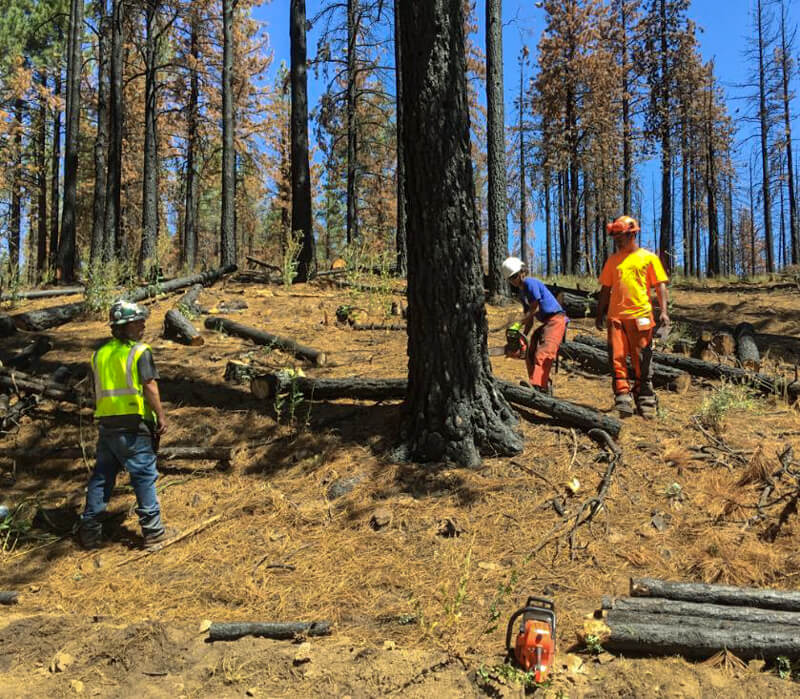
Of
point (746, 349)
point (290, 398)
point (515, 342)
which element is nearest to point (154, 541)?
point (290, 398)

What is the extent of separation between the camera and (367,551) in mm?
3832

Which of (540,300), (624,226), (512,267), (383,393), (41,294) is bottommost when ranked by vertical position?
(383,393)

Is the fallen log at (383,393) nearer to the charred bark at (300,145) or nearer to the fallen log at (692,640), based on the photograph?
the fallen log at (692,640)

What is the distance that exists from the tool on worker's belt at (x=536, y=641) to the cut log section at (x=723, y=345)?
6.06 metres

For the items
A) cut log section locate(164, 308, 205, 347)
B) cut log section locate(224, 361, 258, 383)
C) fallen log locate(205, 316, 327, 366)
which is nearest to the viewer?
cut log section locate(224, 361, 258, 383)

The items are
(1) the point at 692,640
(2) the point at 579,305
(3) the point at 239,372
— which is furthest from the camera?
(2) the point at 579,305

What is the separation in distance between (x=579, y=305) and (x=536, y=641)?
296 inches

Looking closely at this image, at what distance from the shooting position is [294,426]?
5.41 meters

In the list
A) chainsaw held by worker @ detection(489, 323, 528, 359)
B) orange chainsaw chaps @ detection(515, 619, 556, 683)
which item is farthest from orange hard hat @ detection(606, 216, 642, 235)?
orange chainsaw chaps @ detection(515, 619, 556, 683)

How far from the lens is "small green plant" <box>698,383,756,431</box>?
5.12m

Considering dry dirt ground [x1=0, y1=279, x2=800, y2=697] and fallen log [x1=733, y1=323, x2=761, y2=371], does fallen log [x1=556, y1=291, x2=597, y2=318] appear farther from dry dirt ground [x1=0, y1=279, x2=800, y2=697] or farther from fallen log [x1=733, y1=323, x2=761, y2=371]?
dry dirt ground [x1=0, y1=279, x2=800, y2=697]

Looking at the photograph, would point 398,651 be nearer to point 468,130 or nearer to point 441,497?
point 441,497

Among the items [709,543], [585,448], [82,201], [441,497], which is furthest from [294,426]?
[82,201]

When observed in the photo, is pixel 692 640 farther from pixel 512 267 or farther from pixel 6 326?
pixel 6 326
